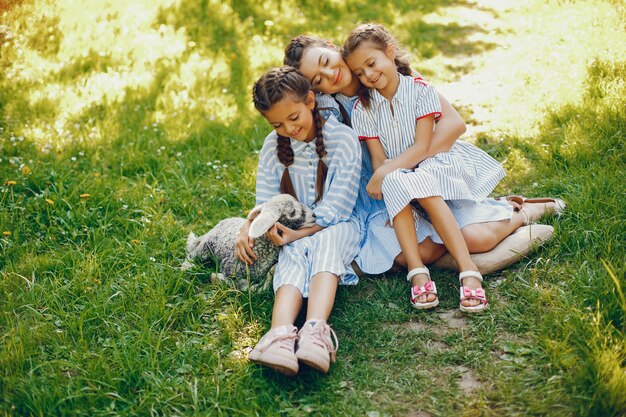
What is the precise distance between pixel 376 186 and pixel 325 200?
0.28 metres

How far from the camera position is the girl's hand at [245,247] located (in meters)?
3.05

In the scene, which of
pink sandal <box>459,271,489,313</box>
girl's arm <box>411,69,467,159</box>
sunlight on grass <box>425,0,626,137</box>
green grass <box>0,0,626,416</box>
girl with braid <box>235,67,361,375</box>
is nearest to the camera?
green grass <box>0,0,626,416</box>

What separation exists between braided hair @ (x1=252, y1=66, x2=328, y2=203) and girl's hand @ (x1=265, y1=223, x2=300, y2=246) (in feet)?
1.12

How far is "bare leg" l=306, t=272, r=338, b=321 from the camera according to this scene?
2.75 m

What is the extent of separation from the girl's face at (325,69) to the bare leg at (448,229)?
2.57 ft

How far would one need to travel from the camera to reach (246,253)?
10.2 feet

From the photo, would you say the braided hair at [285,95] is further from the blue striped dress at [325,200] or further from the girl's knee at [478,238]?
the girl's knee at [478,238]

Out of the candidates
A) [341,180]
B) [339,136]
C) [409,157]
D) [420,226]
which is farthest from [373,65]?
[420,226]

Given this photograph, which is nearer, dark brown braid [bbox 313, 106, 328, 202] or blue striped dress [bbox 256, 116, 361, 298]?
blue striped dress [bbox 256, 116, 361, 298]

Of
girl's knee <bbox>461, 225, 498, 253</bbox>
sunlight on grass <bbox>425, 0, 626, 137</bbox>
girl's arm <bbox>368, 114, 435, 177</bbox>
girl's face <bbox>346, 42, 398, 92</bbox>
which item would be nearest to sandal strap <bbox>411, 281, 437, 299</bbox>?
girl's knee <bbox>461, 225, 498, 253</bbox>

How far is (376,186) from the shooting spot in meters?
3.15

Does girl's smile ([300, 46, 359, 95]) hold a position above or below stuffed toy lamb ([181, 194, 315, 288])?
above

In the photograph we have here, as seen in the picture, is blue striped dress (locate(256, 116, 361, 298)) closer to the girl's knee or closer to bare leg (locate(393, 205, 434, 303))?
bare leg (locate(393, 205, 434, 303))

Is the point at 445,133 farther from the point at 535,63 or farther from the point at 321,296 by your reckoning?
the point at 535,63
